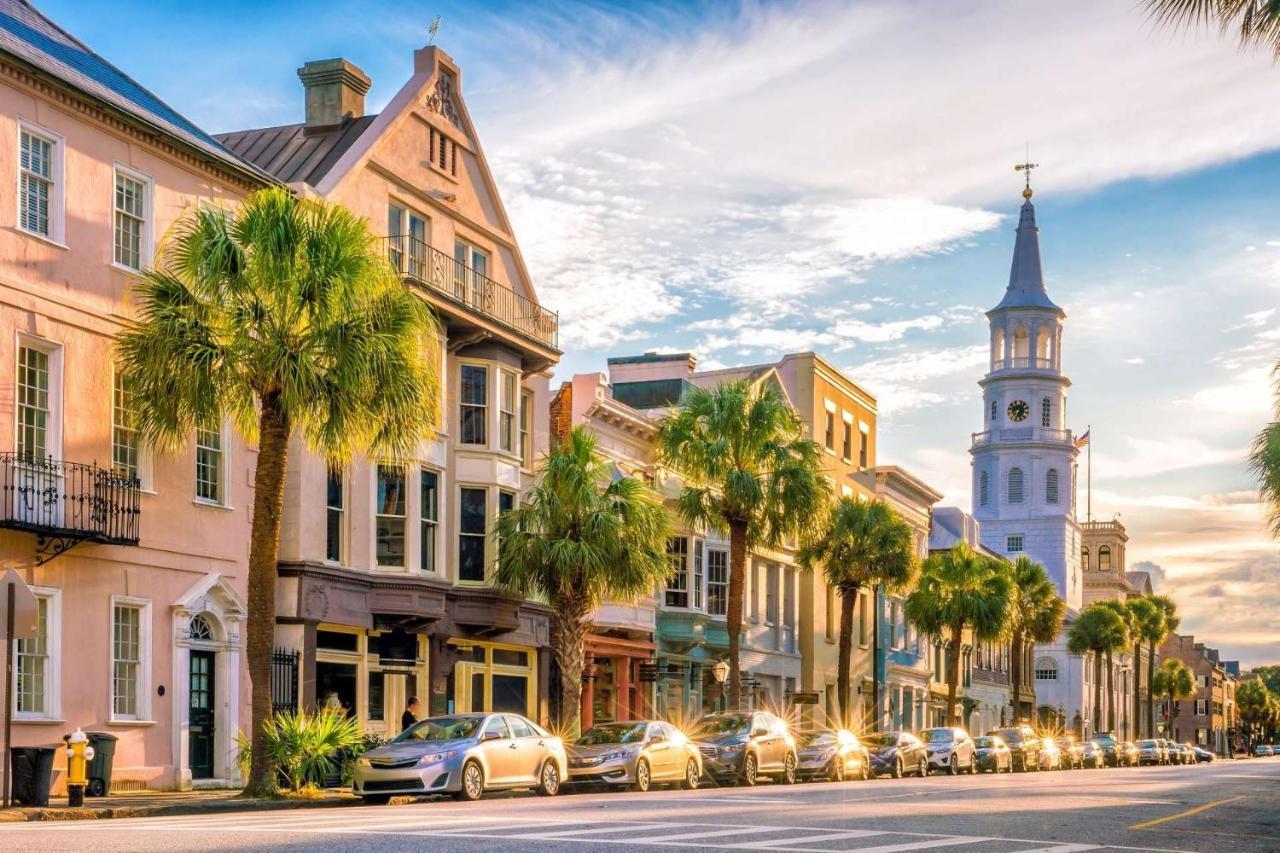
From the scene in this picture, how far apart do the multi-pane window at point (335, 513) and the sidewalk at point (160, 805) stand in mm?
6861

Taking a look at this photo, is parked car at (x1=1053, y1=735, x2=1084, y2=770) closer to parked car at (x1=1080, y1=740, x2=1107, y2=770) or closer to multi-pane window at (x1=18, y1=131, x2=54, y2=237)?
parked car at (x1=1080, y1=740, x2=1107, y2=770)

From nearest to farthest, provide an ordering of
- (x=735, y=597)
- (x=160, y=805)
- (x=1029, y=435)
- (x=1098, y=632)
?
(x=160, y=805)
(x=735, y=597)
(x=1098, y=632)
(x=1029, y=435)

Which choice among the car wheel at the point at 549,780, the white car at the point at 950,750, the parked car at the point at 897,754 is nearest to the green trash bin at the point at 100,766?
the car wheel at the point at 549,780

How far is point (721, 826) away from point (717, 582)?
109 ft

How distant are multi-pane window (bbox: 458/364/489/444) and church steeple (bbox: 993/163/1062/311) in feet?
302

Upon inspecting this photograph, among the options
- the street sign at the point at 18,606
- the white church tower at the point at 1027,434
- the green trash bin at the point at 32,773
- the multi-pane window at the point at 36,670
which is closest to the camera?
the street sign at the point at 18,606

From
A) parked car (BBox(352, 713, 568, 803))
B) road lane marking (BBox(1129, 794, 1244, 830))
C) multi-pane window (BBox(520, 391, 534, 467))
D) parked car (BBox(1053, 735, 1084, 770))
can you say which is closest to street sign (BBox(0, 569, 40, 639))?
parked car (BBox(352, 713, 568, 803))

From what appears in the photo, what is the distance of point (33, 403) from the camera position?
83.3ft

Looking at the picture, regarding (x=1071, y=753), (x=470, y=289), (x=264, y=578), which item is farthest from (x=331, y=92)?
(x=1071, y=753)

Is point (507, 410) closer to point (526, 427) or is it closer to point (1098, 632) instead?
point (526, 427)

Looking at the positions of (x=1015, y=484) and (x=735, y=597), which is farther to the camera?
(x=1015, y=484)

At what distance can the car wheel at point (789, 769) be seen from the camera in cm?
3583

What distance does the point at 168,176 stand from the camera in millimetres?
28656

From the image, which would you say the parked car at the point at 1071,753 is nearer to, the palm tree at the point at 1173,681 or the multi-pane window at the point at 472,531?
the multi-pane window at the point at 472,531
